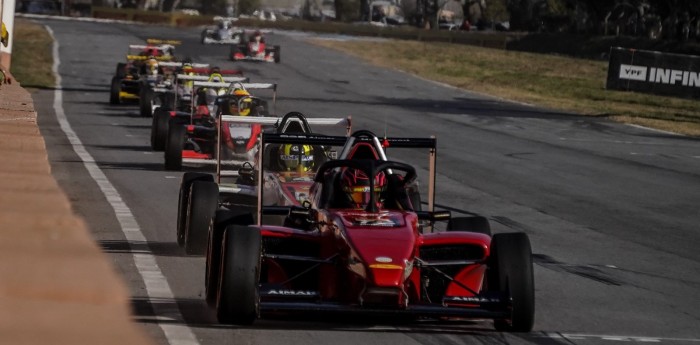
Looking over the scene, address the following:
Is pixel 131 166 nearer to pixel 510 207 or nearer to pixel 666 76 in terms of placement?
pixel 510 207

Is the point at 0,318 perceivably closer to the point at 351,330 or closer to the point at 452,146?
the point at 351,330

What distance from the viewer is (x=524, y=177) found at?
75.6 feet

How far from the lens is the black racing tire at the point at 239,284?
30.1ft

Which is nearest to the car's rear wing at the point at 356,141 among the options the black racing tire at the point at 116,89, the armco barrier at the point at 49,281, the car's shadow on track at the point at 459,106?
the armco barrier at the point at 49,281

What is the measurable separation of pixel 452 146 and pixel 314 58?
39.5 meters

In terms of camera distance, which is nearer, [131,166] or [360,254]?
[360,254]

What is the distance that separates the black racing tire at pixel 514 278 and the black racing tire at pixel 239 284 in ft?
5.09

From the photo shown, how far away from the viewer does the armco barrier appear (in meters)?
6.40

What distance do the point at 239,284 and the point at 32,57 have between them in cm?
4784

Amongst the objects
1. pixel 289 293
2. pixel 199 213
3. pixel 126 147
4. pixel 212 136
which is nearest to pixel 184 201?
pixel 199 213

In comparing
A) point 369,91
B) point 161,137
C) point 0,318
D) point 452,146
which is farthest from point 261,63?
point 0,318

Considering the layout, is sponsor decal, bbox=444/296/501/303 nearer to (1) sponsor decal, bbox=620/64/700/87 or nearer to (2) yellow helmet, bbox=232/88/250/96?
(2) yellow helmet, bbox=232/88/250/96

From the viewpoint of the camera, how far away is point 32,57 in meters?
55.4

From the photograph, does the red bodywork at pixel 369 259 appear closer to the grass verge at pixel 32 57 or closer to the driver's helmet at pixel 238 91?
the driver's helmet at pixel 238 91
